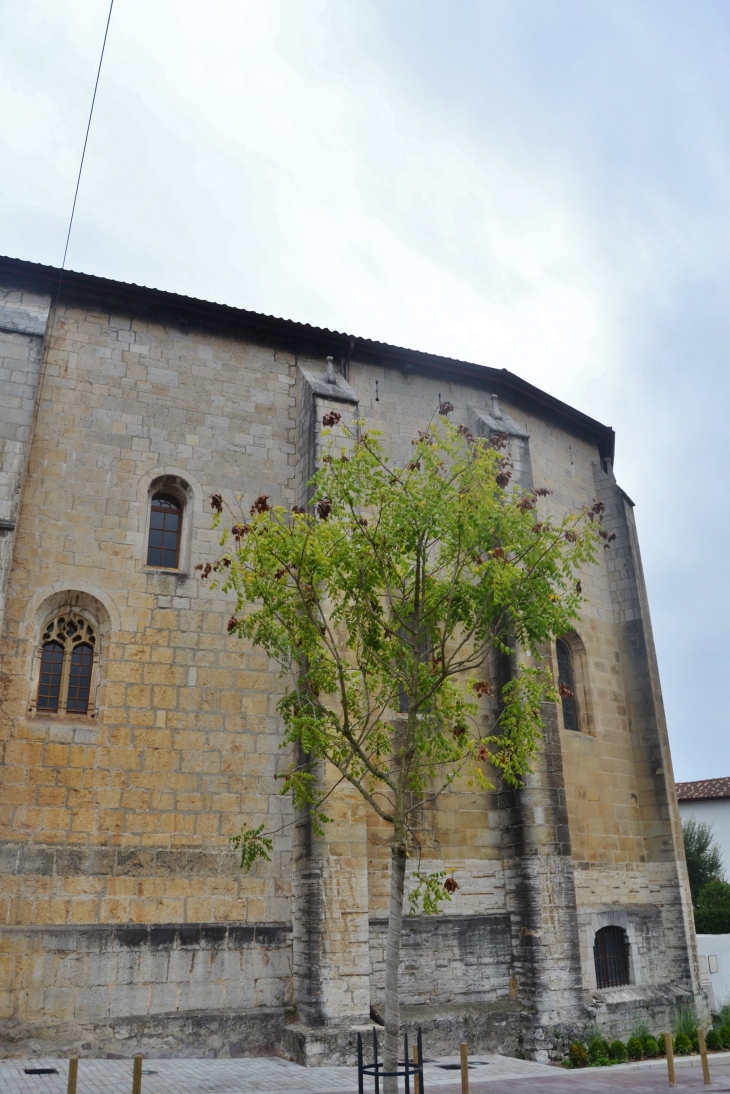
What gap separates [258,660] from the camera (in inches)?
494

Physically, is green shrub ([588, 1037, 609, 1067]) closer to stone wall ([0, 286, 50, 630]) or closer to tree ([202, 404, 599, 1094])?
tree ([202, 404, 599, 1094])

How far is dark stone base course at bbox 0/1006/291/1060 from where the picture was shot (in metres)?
9.96

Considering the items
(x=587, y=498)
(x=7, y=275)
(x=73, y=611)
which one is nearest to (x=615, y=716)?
(x=587, y=498)

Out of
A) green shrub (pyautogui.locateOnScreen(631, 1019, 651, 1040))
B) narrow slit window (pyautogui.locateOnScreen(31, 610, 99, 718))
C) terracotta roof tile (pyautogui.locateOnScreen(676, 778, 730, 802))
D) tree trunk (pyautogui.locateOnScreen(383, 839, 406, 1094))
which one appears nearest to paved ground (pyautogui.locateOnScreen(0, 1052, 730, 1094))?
green shrub (pyautogui.locateOnScreen(631, 1019, 651, 1040))

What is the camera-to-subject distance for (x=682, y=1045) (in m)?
12.9

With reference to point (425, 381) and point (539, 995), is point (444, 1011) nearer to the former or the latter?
point (539, 995)

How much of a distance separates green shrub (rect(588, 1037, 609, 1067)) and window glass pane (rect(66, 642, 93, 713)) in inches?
311

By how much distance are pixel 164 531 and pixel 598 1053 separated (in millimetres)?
9104

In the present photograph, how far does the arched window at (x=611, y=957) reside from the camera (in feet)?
46.4

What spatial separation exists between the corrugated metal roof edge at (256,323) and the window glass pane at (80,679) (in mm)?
5356

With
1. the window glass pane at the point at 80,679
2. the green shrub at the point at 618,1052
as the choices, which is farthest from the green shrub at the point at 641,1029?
the window glass pane at the point at 80,679

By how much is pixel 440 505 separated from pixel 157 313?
22.5 feet

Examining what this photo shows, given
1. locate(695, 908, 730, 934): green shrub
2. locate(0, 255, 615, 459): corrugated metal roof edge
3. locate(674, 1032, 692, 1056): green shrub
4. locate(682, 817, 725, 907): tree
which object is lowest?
locate(674, 1032, 692, 1056): green shrub

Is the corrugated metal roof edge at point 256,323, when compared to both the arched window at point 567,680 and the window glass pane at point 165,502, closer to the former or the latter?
the window glass pane at point 165,502
